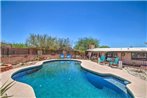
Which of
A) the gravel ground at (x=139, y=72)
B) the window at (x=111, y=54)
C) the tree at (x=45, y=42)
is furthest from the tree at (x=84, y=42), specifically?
the gravel ground at (x=139, y=72)

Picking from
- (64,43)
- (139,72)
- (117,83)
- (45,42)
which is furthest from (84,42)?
(117,83)

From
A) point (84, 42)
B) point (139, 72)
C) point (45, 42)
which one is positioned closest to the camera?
point (139, 72)

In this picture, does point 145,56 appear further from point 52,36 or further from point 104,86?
point 52,36

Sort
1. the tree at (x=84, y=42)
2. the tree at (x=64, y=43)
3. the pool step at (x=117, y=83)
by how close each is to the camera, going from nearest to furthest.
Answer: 1. the pool step at (x=117, y=83)
2. the tree at (x=64, y=43)
3. the tree at (x=84, y=42)

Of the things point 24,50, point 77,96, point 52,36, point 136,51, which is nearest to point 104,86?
point 77,96

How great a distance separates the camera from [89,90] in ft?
31.0

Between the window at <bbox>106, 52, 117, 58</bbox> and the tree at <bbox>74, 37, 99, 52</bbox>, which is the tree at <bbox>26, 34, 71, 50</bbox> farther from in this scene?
the window at <bbox>106, 52, 117, 58</bbox>

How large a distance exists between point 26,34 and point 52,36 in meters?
5.51

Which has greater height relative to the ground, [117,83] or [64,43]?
[64,43]

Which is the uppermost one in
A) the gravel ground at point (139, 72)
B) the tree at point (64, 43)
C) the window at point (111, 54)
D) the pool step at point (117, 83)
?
the tree at point (64, 43)

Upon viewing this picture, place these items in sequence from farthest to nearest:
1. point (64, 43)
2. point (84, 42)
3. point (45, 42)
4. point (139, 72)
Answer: point (84, 42), point (64, 43), point (45, 42), point (139, 72)

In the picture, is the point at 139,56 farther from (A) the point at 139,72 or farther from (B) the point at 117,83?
(B) the point at 117,83

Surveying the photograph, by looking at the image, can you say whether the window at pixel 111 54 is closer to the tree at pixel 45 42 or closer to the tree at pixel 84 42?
the tree at pixel 45 42

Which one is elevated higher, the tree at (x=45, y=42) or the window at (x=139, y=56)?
the tree at (x=45, y=42)
